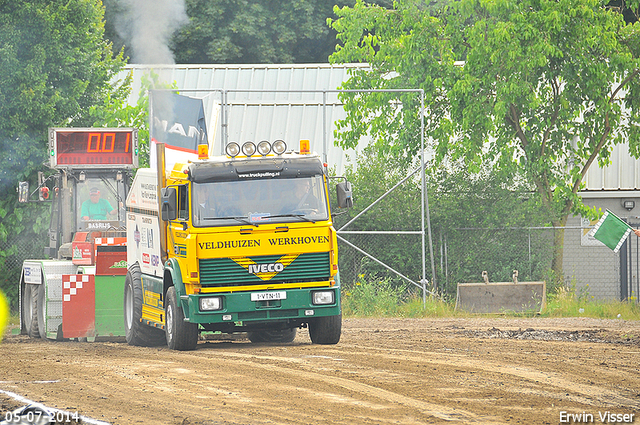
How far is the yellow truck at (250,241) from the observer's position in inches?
510

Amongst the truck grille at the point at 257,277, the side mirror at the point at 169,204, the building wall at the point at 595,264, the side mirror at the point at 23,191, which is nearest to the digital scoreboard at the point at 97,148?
the side mirror at the point at 23,191

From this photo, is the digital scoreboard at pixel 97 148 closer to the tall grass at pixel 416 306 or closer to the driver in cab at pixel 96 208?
the driver in cab at pixel 96 208

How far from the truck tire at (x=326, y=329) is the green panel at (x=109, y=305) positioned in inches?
148

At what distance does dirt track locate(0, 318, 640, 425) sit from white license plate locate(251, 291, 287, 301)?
775 mm

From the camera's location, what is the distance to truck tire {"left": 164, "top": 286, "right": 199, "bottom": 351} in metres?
13.4

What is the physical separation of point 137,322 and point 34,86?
9239 mm

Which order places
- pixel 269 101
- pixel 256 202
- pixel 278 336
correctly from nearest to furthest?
pixel 256 202 < pixel 278 336 < pixel 269 101

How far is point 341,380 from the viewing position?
10102 mm

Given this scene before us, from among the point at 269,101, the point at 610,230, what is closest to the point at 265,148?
the point at 610,230

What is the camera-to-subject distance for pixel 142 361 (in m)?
12.3

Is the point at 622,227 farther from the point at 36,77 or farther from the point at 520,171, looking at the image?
the point at 36,77

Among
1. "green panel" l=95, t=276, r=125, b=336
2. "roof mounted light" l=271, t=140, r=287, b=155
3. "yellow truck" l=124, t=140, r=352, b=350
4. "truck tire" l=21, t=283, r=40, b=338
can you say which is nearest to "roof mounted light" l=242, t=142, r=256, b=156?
"yellow truck" l=124, t=140, r=352, b=350

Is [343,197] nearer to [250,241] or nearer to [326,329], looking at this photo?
[250,241]

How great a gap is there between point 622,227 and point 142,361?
8.02 meters
